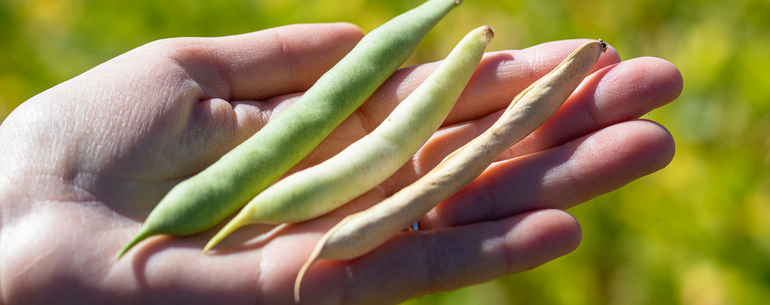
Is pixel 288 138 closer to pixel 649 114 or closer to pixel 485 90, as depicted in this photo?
pixel 485 90

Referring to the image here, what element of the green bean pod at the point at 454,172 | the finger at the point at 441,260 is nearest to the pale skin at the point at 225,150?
the finger at the point at 441,260

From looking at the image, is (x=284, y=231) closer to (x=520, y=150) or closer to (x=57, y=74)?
(x=520, y=150)

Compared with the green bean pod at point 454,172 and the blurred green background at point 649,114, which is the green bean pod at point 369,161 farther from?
the blurred green background at point 649,114

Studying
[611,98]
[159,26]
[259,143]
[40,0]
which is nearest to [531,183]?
[611,98]

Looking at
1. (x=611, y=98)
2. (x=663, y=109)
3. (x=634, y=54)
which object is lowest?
(x=663, y=109)

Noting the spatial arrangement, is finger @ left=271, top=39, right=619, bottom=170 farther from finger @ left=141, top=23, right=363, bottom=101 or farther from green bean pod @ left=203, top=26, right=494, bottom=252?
finger @ left=141, top=23, right=363, bottom=101


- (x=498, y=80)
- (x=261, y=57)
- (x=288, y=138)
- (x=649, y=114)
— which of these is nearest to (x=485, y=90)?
(x=498, y=80)
